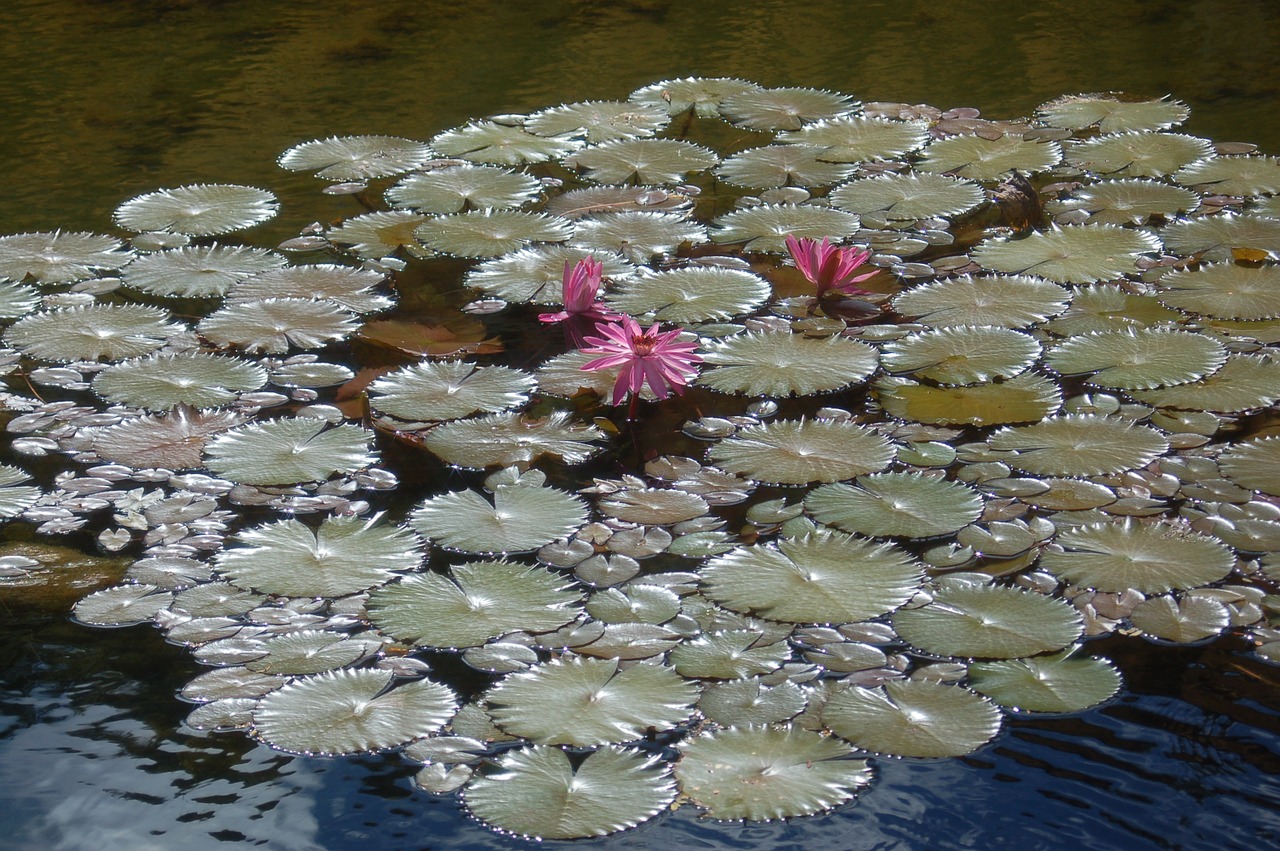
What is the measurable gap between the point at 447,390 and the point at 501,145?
1.40m

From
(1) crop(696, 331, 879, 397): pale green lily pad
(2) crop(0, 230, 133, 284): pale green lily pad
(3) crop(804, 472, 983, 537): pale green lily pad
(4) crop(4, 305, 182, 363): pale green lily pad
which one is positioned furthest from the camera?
(2) crop(0, 230, 133, 284): pale green lily pad

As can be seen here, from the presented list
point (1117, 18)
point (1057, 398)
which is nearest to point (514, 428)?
point (1057, 398)

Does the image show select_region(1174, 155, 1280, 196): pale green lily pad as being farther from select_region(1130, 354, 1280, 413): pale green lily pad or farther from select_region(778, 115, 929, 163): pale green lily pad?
select_region(1130, 354, 1280, 413): pale green lily pad

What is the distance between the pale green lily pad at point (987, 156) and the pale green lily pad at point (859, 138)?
78 mm

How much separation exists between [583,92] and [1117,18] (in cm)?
232

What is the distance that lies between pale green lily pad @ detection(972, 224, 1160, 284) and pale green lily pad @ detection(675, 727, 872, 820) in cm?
164

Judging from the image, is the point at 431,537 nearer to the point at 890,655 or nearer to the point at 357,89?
the point at 890,655

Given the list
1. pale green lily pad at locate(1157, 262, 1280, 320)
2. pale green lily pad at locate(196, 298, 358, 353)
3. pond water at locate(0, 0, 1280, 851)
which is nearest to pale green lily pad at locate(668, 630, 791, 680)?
pond water at locate(0, 0, 1280, 851)

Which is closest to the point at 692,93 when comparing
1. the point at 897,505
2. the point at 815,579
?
the point at 897,505

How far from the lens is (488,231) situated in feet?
10.0

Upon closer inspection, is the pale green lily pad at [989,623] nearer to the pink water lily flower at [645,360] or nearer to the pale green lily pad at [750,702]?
the pale green lily pad at [750,702]

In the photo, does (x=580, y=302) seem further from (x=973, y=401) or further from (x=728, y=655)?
(x=728, y=655)

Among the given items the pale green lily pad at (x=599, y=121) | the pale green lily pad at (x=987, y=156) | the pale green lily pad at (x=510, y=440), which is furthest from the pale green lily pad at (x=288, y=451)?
the pale green lily pad at (x=987, y=156)

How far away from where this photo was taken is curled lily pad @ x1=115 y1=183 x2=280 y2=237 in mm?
3170
